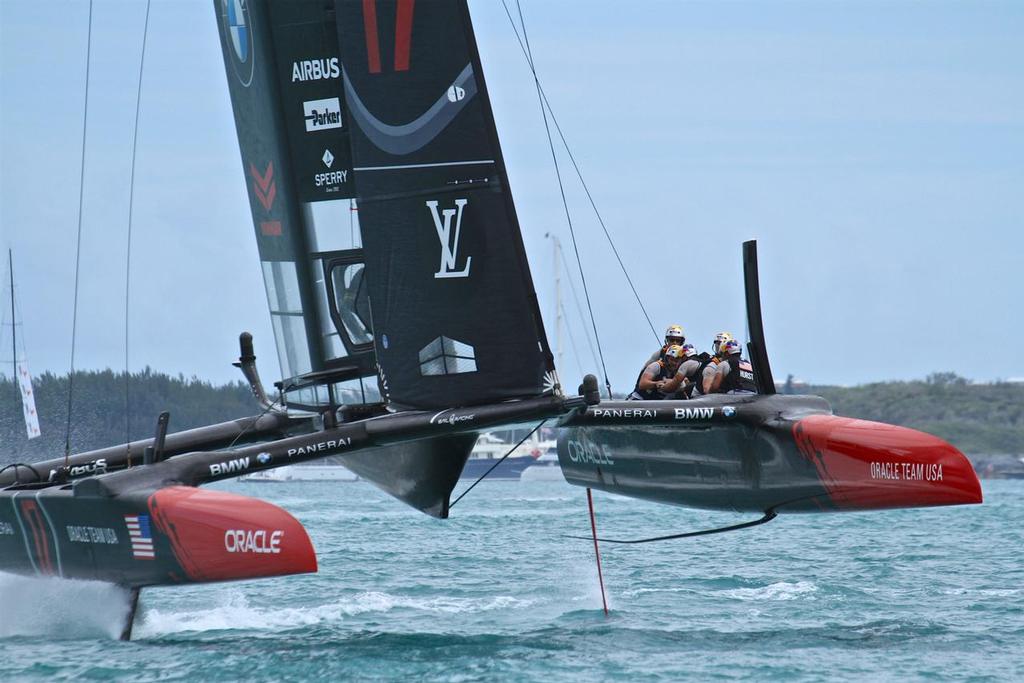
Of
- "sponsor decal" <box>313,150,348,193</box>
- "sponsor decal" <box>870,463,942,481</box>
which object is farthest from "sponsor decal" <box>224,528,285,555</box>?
"sponsor decal" <box>870,463,942,481</box>

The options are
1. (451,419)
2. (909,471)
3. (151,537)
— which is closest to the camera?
(151,537)

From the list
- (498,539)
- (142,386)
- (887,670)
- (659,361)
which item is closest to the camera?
(887,670)

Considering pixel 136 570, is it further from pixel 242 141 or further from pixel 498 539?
pixel 498 539

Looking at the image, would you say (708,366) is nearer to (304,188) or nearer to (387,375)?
(387,375)

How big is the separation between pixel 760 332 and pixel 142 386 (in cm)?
2400

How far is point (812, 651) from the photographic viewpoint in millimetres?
7750

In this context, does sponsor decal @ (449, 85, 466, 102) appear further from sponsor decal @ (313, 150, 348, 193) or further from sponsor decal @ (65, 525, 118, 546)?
sponsor decal @ (65, 525, 118, 546)

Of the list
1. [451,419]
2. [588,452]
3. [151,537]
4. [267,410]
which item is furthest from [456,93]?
[588,452]

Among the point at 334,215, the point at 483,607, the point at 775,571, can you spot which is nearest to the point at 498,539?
the point at 775,571

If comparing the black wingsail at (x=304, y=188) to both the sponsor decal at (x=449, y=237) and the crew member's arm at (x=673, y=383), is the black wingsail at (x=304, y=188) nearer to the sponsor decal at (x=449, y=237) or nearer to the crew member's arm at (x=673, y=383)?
the sponsor decal at (x=449, y=237)

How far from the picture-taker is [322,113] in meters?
9.31

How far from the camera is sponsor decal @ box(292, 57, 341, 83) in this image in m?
9.26

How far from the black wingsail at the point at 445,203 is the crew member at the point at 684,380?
4.48 feet

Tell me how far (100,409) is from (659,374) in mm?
15791
